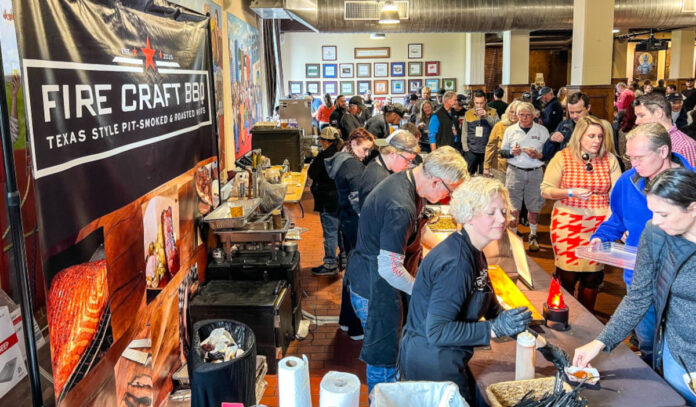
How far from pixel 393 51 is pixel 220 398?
17.1m

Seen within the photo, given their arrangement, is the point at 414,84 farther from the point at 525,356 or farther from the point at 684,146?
the point at 525,356

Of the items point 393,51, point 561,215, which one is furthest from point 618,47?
point 561,215

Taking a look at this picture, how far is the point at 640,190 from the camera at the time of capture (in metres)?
2.93

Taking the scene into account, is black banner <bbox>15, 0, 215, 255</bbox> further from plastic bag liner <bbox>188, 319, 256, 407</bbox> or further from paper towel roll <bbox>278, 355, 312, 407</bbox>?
paper towel roll <bbox>278, 355, 312, 407</bbox>

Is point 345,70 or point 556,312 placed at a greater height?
point 345,70

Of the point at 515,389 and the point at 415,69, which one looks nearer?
the point at 515,389

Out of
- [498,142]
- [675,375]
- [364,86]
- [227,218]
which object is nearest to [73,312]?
[227,218]

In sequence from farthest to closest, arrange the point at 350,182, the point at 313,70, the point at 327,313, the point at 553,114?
the point at 313,70
the point at 553,114
the point at 327,313
the point at 350,182

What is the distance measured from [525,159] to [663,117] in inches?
A: 107

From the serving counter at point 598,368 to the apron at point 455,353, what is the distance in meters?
0.13

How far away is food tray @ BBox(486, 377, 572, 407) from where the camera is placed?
1.94 metres

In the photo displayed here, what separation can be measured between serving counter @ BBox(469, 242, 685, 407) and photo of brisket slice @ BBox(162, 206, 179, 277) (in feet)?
6.16

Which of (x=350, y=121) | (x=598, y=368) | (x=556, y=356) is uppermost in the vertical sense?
(x=350, y=121)

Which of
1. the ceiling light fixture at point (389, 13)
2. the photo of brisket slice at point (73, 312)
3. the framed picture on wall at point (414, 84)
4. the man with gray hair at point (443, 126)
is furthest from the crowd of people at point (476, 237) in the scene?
the framed picture on wall at point (414, 84)
